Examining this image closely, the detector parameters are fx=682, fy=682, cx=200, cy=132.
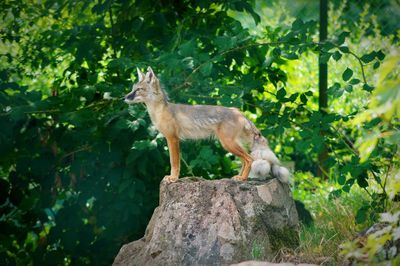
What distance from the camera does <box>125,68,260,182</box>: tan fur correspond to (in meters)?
6.13

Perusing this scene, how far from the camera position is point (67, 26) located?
26.9 feet

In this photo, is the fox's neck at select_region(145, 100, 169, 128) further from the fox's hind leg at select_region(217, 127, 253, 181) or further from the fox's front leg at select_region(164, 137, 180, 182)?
the fox's hind leg at select_region(217, 127, 253, 181)

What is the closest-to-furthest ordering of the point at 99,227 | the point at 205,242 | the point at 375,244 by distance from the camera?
the point at 375,244
the point at 205,242
the point at 99,227

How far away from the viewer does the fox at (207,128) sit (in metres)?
6.10

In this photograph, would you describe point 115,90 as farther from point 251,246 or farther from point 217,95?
point 251,246

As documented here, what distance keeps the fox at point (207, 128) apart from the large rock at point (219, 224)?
27 centimetres

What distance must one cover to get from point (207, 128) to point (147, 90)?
749 mm

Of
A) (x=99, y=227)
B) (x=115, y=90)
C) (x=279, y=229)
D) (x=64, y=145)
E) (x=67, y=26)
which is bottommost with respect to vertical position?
(x=99, y=227)

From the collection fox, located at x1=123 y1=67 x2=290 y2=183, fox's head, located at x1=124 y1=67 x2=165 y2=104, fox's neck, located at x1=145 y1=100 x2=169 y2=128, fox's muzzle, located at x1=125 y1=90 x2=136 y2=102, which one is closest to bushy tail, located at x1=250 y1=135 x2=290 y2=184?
fox, located at x1=123 y1=67 x2=290 y2=183

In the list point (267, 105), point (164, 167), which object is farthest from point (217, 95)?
point (164, 167)

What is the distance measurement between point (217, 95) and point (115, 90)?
114cm

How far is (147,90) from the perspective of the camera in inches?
260

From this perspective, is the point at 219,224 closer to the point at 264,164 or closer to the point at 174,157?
the point at 264,164

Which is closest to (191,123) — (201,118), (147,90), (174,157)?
(201,118)
